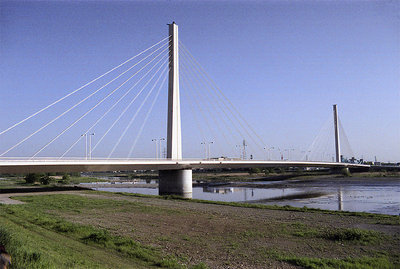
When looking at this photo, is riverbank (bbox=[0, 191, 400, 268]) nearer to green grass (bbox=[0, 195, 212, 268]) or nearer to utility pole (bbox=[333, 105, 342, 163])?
green grass (bbox=[0, 195, 212, 268])

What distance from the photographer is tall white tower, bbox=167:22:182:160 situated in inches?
1575

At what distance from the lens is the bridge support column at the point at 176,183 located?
Result: 43.7m

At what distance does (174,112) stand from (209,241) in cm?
2773

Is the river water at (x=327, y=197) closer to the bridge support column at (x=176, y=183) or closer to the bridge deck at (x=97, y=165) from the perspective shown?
the bridge support column at (x=176, y=183)

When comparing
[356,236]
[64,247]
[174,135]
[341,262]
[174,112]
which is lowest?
[356,236]

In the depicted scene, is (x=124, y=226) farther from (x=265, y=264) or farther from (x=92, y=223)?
(x=265, y=264)

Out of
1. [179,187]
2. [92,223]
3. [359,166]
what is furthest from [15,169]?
[359,166]

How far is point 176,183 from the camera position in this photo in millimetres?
44000

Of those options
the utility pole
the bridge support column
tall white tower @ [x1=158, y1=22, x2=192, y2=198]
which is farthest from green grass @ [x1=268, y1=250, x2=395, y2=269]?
the utility pole

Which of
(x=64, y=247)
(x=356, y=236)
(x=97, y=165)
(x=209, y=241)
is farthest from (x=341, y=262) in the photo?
(x=97, y=165)

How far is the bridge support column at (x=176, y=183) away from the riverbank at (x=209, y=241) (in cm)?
2280

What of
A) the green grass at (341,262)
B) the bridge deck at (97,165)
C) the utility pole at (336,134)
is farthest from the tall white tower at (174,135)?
the utility pole at (336,134)

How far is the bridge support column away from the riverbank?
898 inches

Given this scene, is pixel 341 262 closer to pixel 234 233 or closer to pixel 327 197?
pixel 234 233
